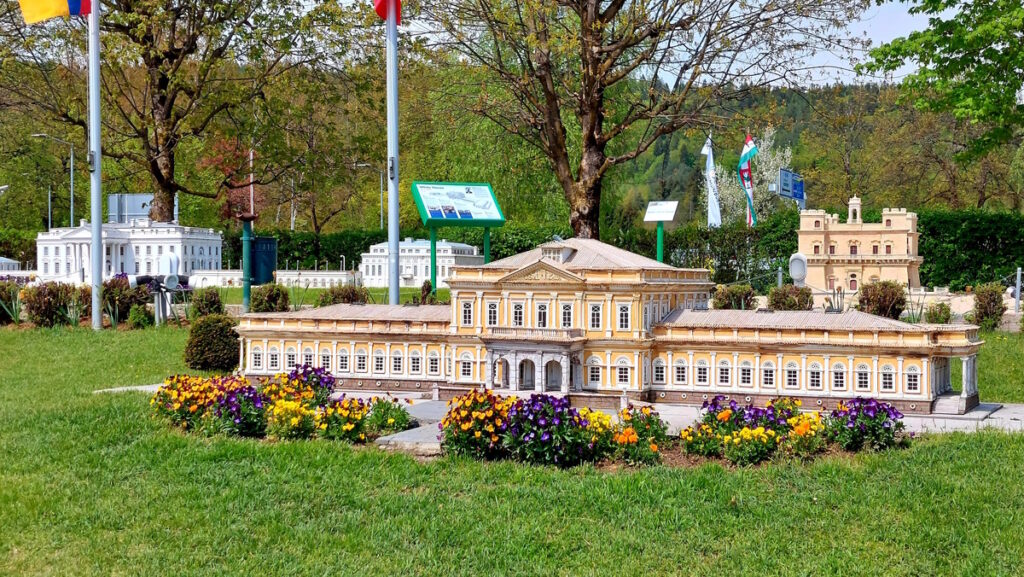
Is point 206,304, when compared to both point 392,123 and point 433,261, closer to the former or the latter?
point 433,261

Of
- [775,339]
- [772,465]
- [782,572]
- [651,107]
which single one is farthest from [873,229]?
[782,572]

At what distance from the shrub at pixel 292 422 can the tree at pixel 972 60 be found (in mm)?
16712

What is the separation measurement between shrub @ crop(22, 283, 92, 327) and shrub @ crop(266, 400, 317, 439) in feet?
71.2

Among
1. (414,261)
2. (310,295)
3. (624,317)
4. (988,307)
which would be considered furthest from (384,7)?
(414,261)

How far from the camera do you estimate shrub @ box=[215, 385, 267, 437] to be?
17.7 meters

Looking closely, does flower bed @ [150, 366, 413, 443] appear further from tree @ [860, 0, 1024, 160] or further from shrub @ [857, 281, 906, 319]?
shrub @ [857, 281, 906, 319]

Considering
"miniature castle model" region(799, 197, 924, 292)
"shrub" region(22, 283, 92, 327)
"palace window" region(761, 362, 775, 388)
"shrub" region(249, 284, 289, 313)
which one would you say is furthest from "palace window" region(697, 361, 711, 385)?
"miniature castle model" region(799, 197, 924, 292)

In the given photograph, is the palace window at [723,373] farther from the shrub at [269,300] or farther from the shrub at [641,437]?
the shrub at [269,300]

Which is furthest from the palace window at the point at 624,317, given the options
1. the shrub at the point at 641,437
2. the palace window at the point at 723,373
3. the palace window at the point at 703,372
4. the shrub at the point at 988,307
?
the shrub at the point at 988,307

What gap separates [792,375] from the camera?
22578mm

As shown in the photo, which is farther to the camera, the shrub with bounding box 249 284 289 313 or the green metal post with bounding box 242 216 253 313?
the shrub with bounding box 249 284 289 313

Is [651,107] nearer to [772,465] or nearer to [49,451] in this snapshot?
[772,465]

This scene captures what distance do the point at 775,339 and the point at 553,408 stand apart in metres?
8.40

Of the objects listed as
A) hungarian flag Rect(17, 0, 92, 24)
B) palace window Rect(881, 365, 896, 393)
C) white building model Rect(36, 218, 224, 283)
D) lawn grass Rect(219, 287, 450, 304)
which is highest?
hungarian flag Rect(17, 0, 92, 24)
